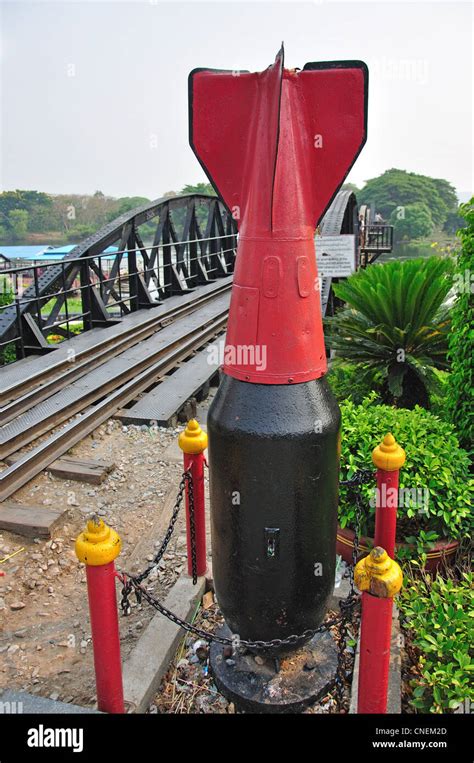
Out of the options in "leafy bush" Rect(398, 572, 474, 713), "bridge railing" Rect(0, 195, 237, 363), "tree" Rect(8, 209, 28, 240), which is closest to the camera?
"leafy bush" Rect(398, 572, 474, 713)

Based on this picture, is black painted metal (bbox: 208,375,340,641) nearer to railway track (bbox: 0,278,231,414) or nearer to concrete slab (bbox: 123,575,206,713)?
concrete slab (bbox: 123,575,206,713)

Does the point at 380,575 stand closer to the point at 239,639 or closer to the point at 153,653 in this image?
the point at 239,639

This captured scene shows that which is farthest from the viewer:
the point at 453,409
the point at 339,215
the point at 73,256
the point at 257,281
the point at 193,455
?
the point at 339,215

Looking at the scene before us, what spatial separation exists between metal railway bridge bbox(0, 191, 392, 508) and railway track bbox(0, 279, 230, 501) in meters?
0.01

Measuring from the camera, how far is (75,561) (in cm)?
428

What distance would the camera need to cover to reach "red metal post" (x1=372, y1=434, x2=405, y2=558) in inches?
128

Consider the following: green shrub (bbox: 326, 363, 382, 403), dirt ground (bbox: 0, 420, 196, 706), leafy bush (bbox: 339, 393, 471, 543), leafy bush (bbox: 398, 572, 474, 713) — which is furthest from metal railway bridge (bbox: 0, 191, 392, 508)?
leafy bush (bbox: 398, 572, 474, 713)

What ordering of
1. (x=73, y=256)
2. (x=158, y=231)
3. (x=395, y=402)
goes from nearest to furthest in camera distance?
(x=395, y=402) → (x=73, y=256) → (x=158, y=231)

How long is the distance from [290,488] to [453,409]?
2.41 metres

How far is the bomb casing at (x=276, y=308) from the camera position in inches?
90.9

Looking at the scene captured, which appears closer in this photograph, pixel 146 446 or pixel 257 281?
pixel 257 281

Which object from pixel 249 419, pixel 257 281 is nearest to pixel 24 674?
pixel 249 419

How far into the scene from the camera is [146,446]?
6133 mm
